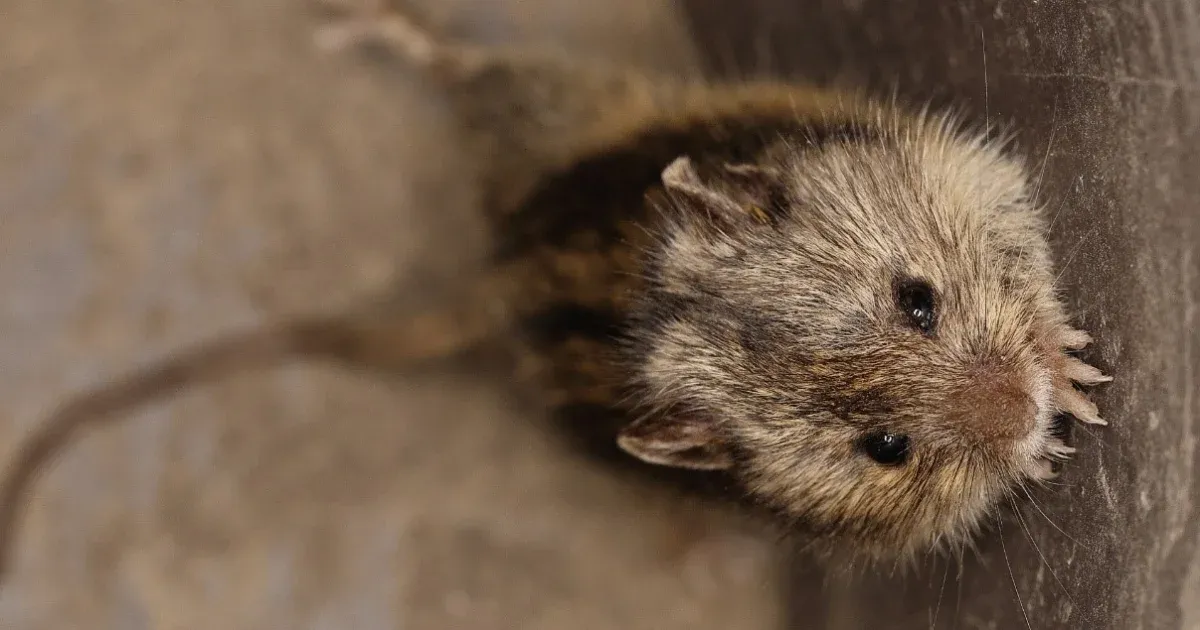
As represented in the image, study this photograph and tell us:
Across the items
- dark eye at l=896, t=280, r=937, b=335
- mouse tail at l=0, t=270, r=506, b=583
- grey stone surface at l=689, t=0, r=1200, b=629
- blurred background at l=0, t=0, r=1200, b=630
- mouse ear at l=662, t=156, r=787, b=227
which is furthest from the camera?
blurred background at l=0, t=0, r=1200, b=630

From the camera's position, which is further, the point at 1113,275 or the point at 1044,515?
the point at 1044,515

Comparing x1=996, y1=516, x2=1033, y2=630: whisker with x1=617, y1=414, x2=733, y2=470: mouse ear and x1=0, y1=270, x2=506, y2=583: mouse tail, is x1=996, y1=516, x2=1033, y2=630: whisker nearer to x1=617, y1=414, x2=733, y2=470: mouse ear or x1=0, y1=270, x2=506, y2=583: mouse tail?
x1=617, y1=414, x2=733, y2=470: mouse ear

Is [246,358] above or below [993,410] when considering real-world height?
above

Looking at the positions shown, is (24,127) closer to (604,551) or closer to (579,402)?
(579,402)

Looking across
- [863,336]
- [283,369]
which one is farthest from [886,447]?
[283,369]

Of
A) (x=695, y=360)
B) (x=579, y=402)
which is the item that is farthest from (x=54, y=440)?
(x=695, y=360)

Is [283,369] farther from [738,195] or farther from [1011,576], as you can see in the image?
[1011,576]

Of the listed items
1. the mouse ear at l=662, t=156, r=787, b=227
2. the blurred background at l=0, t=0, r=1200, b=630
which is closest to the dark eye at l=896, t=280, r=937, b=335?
the mouse ear at l=662, t=156, r=787, b=227

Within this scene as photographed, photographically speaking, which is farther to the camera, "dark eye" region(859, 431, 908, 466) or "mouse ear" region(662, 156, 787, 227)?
Answer: "mouse ear" region(662, 156, 787, 227)
